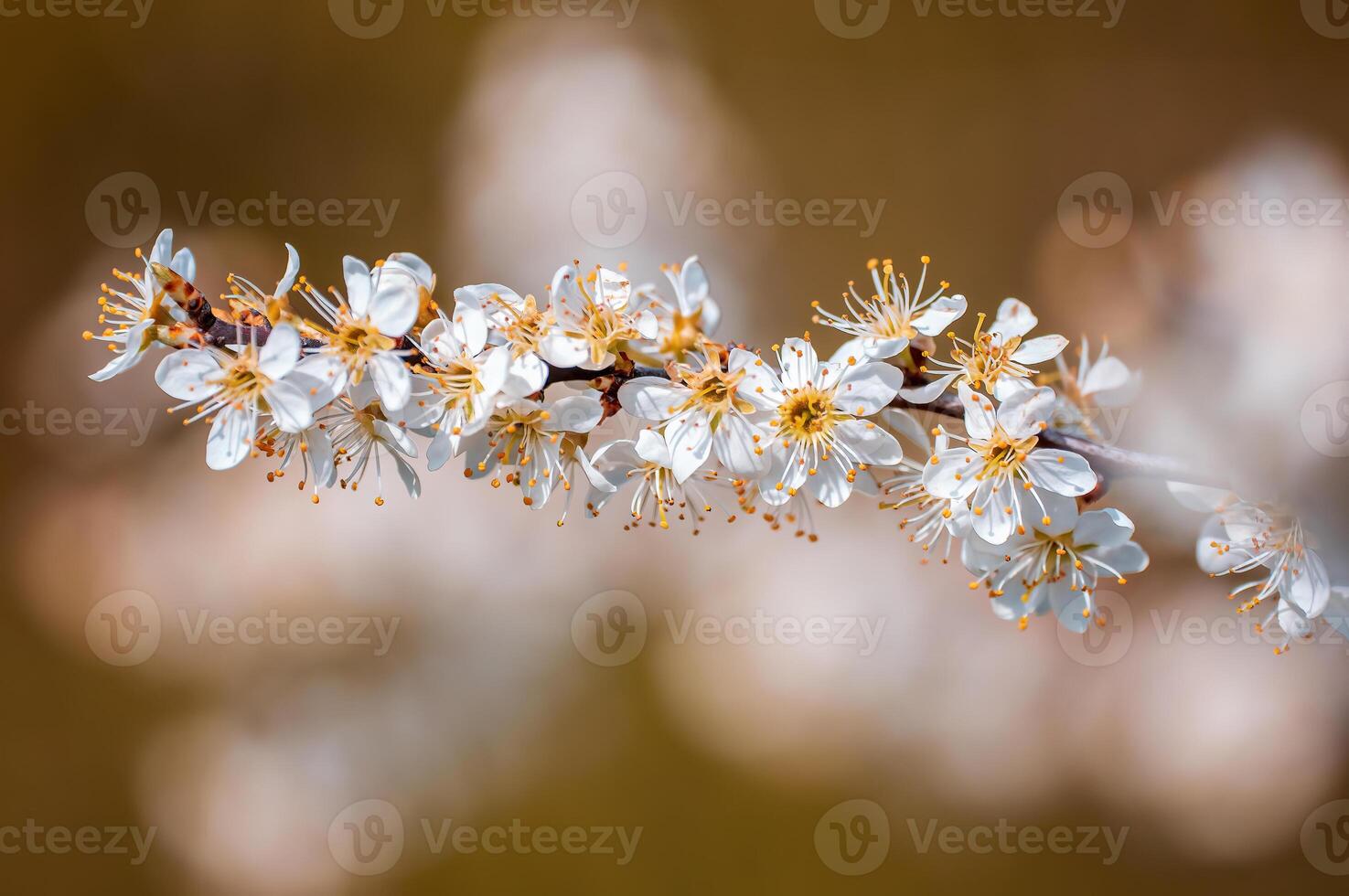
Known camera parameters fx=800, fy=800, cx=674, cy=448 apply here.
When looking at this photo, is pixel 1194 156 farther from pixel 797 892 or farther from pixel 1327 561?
pixel 797 892

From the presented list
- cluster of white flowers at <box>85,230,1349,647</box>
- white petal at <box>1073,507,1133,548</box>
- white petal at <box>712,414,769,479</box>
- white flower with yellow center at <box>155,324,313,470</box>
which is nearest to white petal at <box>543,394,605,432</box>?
cluster of white flowers at <box>85,230,1349,647</box>

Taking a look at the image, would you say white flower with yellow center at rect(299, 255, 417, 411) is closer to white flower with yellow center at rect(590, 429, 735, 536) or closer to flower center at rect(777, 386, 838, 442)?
white flower with yellow center at rect(590, 429, 735, 536)

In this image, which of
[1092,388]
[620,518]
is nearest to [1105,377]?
[1092,388]

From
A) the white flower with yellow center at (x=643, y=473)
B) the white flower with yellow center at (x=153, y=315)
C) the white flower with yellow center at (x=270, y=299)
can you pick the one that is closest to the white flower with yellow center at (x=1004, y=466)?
the white flower with yellow center at (x=643, y=473)

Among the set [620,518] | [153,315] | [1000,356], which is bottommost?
[620,518]

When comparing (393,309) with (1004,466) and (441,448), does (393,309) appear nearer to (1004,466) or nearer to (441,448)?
(441,448)

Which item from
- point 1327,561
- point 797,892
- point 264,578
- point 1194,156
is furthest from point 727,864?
point 1194,156
